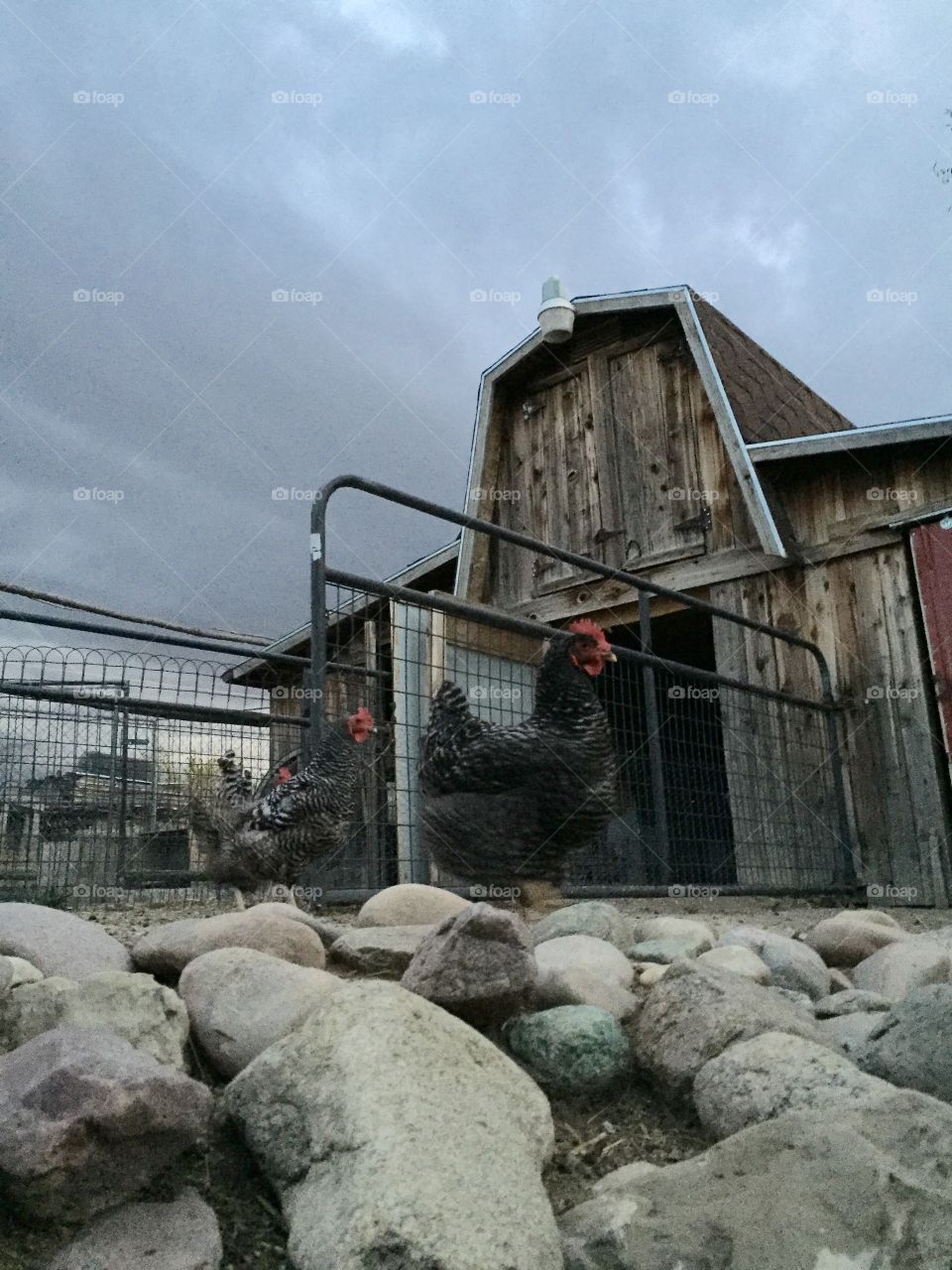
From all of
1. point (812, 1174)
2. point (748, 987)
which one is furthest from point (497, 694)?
point (812, 1174)

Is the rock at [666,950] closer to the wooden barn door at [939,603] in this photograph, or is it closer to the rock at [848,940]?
the rock at [848,940]

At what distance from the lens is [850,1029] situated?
2441 mm

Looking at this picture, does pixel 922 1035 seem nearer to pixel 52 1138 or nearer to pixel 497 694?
pixel 52 1138

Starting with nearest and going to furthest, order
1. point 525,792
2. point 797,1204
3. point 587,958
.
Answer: point 797,1204 < point 587,958 < point 525,792

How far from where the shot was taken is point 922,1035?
2137 millimetres

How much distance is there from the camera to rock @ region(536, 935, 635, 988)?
2.61 metres
